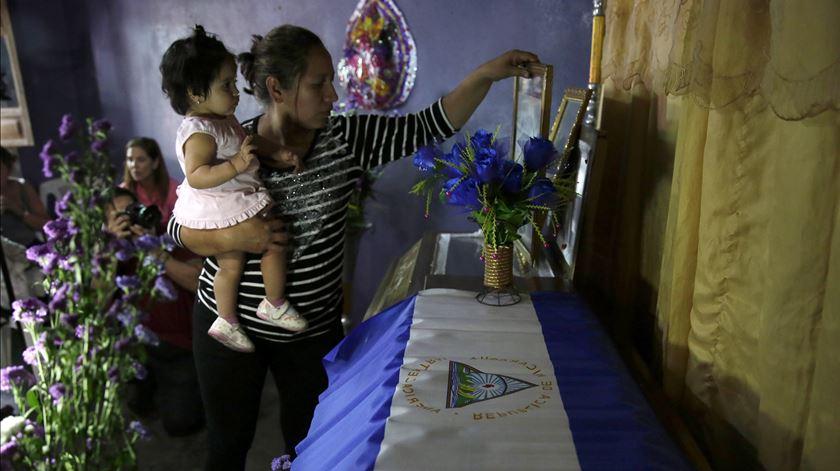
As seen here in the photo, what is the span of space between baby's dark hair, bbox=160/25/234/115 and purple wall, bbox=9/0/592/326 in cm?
140

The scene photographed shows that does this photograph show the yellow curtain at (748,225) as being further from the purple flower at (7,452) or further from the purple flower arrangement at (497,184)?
the purple flower at (7,452)

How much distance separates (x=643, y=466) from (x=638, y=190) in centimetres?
75

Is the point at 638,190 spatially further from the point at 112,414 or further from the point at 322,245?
the point at 112,414

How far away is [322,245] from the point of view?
1452 millimetres

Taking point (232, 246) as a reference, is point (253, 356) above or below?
below

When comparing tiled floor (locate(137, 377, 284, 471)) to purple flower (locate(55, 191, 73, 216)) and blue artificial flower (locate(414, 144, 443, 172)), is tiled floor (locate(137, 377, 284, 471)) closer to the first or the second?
purple flower (locate(55, 191, 73, 216))

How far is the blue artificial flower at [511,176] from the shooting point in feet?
4.11

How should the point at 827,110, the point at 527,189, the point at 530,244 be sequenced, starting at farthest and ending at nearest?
the point at 530,244 → the point at 527,189 → the point at 827,110

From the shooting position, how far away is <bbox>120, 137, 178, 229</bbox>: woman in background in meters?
2.72

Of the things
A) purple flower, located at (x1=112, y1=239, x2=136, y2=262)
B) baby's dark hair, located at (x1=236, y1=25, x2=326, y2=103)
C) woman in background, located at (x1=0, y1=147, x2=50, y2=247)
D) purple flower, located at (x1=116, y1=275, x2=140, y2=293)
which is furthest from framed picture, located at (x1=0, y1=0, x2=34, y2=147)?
baby's dark hair, located at (x1=236, y1=25, x2=326, y2=103)

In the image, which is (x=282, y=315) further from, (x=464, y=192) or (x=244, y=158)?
(x=464, y=192)

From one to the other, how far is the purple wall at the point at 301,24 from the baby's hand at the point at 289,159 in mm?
1302

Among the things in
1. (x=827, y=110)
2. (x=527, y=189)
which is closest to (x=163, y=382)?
(x=527, y=189)

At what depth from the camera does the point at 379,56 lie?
273cm
